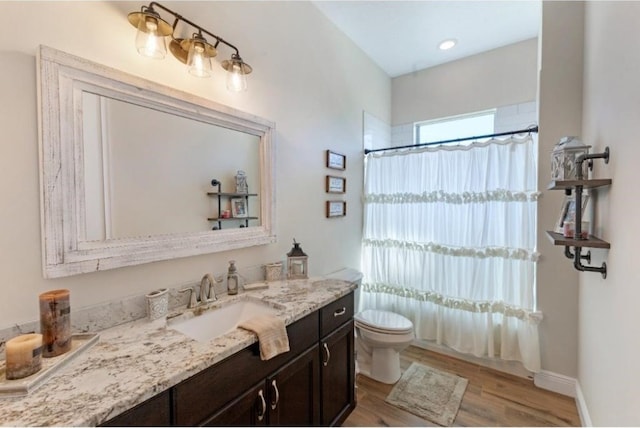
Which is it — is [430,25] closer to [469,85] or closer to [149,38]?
[469,85]

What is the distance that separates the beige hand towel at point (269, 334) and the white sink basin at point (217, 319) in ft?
0.38

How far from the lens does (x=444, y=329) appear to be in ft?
8.01

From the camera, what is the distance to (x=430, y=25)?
2342 millimetres

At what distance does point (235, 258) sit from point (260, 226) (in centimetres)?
25

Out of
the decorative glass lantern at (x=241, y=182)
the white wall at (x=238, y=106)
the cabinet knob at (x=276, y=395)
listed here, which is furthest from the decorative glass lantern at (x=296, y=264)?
the cabinet knob at (x=276, y=395)

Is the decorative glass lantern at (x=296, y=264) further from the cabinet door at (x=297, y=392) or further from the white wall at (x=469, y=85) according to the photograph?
the white wall at (x=469, y=85)

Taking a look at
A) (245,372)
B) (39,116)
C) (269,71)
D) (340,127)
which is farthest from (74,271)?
(340,127)

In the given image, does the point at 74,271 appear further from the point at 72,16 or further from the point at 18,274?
the point at 72,16

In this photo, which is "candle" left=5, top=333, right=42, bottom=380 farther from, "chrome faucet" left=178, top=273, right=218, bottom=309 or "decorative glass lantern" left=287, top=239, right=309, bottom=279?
"decorative glass lantern" left=287, top=239, right=309, bottom=279

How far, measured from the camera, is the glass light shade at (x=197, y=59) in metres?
1.31

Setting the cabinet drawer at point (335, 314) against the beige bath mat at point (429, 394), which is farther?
the beige bath mat at point (429, 394)

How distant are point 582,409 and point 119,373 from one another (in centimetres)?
259

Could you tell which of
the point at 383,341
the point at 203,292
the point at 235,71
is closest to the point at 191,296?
the point at 203,292

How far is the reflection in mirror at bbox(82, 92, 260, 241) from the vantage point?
3.66ft
